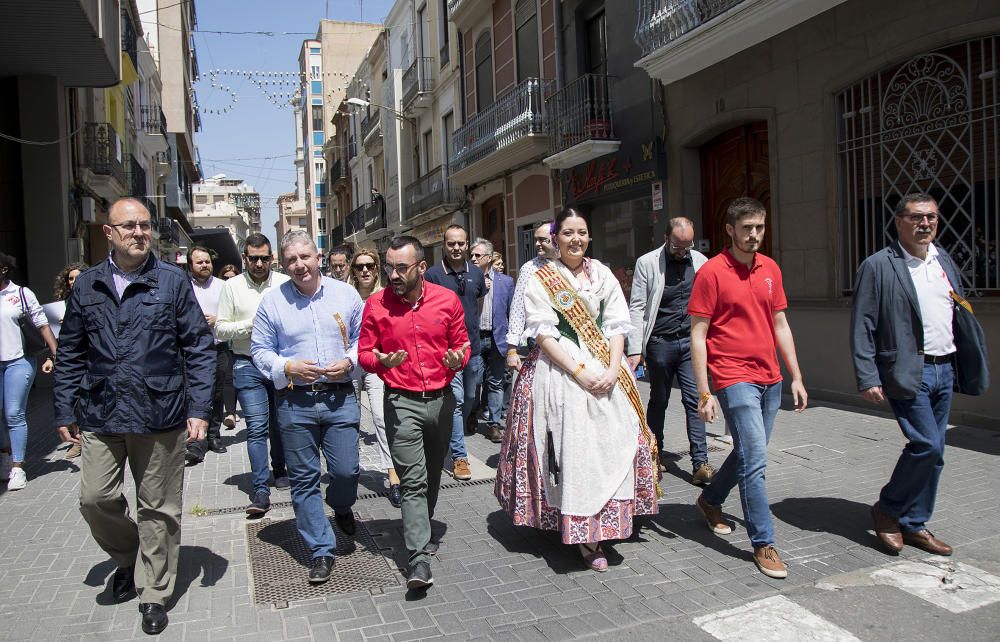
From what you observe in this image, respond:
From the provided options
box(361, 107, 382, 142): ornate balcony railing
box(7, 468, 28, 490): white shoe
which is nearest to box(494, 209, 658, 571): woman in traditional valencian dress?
box(7, 468, 28, 490): white shoe

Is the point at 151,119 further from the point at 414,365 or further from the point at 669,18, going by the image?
the point at 414,365

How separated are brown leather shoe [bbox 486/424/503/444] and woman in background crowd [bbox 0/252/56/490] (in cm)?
383

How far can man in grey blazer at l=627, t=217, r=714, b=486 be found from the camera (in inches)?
228

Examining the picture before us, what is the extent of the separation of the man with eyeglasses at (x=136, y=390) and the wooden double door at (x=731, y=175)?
788 cm

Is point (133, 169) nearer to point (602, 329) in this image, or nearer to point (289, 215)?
point (602, 329)

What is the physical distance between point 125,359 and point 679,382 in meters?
3.76

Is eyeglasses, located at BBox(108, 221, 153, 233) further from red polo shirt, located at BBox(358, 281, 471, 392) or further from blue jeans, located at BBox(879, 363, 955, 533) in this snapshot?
blue jeans, located at BBox(879, 363, 955, 533)

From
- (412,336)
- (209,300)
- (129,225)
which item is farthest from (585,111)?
(129,225)

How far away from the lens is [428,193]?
2561 centimetres

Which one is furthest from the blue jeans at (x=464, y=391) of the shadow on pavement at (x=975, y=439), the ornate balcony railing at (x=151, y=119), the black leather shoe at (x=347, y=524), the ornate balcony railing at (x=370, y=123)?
the ornate balcony railing at (x=370, y=123)

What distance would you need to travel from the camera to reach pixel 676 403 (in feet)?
30.8

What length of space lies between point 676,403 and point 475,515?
188 inches

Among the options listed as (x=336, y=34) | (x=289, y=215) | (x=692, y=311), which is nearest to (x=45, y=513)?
(x=692, y=311)

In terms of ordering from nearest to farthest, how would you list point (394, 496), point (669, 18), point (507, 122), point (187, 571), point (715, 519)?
point (187, 571) → point (715, 519) → point (394, 496) → point (669, 18) → point (507, 122)
